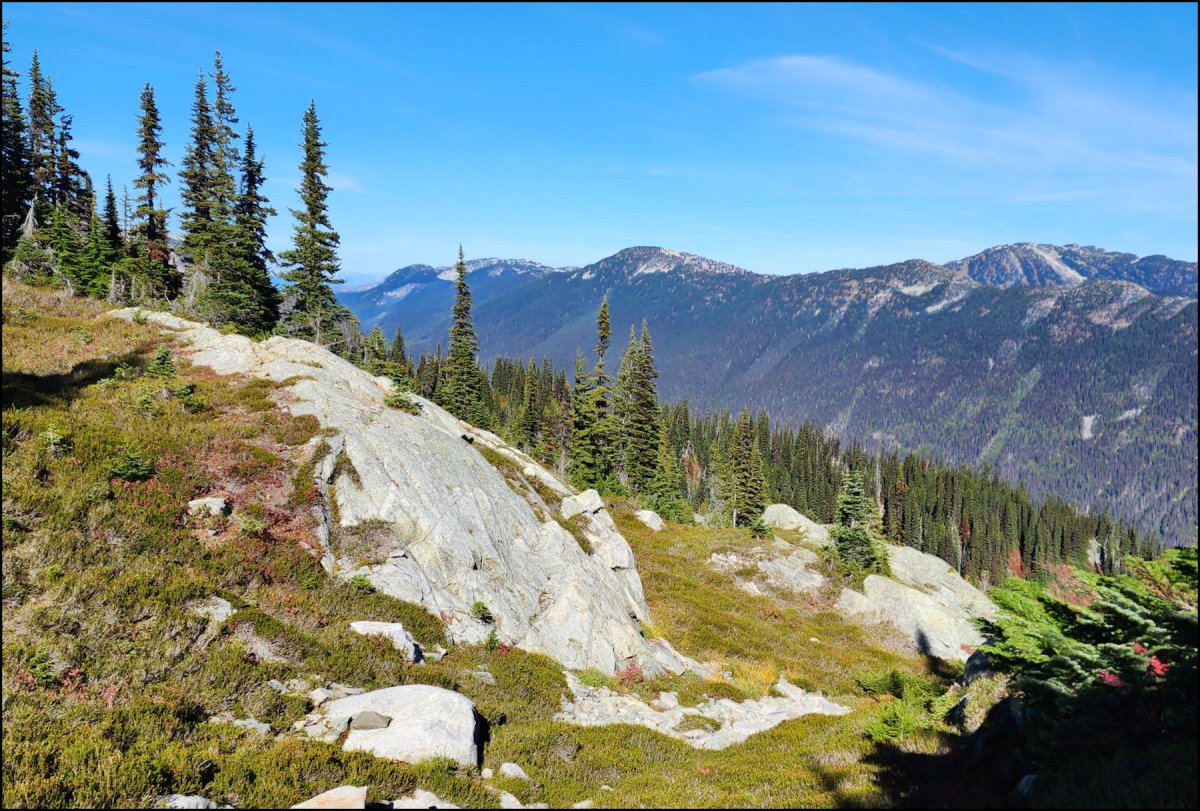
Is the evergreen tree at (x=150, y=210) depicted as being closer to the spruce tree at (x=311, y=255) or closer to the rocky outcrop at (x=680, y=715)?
the spruce tree at (x=311, y=255)

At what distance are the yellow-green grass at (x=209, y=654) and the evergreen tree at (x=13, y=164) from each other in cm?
4124

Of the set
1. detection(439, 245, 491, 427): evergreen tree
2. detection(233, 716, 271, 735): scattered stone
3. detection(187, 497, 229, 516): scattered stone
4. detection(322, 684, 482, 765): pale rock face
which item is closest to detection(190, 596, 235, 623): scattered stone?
detection(233, 716, 271, 735): scattered stone

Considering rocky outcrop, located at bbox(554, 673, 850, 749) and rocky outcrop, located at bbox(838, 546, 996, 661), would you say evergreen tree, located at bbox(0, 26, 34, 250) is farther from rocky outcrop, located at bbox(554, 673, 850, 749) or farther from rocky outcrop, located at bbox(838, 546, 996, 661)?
rocky outcrop, located at bbox(838, 546, 996, 661)

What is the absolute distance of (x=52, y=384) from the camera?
59.6 feet

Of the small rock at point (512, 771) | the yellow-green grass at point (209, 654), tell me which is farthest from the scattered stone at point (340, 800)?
the small rock at point (512, 771)

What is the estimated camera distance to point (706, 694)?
19.0 meters

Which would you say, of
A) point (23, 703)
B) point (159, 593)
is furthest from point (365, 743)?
point (159, 593)

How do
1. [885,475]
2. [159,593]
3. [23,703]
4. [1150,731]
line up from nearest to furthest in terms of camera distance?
1. [1150,731]
2. [23,703]
3. [159,593]
4. [885,475]

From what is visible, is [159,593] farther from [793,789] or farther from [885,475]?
[885,475]

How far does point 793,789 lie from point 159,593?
13068 mm

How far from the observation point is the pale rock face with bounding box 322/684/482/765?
925cm

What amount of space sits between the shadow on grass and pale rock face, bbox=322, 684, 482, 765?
13.7 meters

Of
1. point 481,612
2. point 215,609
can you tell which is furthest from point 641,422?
point 215,609

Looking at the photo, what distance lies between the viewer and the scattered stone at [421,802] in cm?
780
